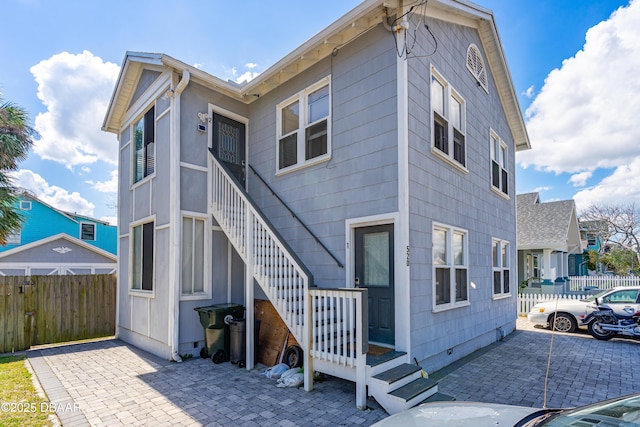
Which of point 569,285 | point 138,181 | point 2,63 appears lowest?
point 569,285

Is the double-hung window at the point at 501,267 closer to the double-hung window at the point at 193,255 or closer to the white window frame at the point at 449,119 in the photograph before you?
the white window frame at the point at 449,119

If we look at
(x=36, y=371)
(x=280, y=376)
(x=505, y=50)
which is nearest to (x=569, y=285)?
(x=505, y=50)

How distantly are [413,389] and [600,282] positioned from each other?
63.4 ft

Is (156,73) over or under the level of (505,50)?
under

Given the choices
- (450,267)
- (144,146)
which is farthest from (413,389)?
(144,146)

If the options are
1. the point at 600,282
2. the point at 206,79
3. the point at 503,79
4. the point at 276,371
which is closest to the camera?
the point at 276,371

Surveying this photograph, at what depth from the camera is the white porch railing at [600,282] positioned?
1701 centimetres

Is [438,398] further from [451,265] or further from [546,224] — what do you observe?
[546,224]

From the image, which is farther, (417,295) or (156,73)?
(156,73)

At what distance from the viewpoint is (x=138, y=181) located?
29.3 ft

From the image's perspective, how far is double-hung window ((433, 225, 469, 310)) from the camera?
6227mm

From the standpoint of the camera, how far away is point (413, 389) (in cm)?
436

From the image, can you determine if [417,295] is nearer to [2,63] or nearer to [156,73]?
[156,73]

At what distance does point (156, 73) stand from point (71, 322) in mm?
6629
